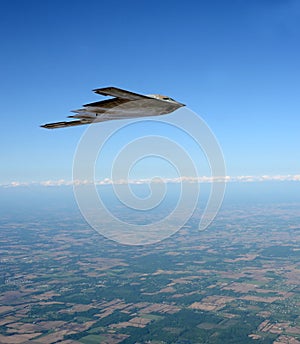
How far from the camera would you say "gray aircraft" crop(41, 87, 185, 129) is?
3285 millimetres

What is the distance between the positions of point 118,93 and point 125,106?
0.37 metres

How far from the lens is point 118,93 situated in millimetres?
3260

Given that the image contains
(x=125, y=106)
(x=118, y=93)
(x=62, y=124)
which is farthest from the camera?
(x=62, y=124)

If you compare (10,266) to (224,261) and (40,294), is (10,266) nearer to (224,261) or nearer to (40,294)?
(40,294)

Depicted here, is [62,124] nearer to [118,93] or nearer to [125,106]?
[125,106]

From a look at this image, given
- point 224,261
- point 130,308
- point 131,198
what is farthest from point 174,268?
point 131,198

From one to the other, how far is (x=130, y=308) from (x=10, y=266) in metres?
61.3

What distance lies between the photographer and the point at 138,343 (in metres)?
58.7

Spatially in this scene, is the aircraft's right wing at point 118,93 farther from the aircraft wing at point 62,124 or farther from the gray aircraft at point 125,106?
the aircraft wing at point 62,124

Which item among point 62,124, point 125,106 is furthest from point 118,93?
point 62,124

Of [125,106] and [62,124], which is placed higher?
[62,124]

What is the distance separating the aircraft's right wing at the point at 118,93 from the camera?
317 cm

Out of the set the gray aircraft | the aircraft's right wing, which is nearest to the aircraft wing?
the gray aircraft

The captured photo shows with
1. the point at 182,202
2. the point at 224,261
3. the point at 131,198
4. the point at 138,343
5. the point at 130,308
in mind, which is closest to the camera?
the point at 182,202
